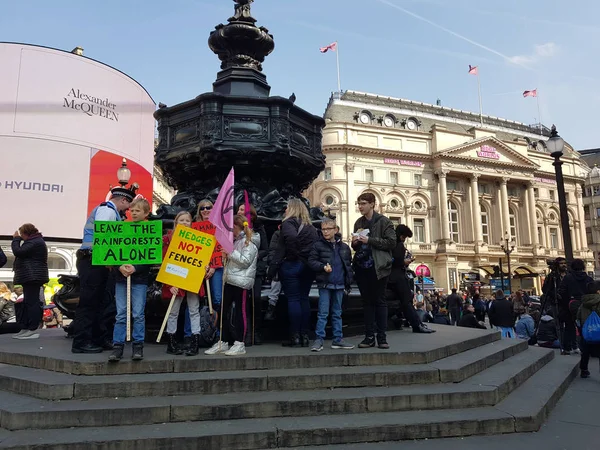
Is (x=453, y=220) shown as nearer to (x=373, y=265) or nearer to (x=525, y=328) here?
(x=525, y=328)

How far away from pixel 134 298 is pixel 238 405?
5.53ft

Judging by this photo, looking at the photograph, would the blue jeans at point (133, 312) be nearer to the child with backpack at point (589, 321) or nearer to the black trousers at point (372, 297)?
the black trousers at point (372, 297)

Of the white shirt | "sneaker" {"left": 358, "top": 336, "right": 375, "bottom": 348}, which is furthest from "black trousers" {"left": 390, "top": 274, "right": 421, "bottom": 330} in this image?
the white shirt

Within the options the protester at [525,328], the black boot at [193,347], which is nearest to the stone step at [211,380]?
the black boot at [193,347]

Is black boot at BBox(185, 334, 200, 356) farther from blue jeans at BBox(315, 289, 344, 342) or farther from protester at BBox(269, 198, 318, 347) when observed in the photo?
blue jeans at BBox(315, 289, 344, 342)

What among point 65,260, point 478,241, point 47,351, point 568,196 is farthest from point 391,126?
point 47,351

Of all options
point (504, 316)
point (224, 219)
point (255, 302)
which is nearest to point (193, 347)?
point (255, 302)

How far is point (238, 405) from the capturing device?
12.6 ft

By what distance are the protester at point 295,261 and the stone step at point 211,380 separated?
3.13 ft

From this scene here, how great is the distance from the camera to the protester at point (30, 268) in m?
7.00

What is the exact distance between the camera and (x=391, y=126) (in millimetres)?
53875

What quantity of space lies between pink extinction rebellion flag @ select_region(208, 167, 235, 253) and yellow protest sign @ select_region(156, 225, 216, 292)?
0.12 m

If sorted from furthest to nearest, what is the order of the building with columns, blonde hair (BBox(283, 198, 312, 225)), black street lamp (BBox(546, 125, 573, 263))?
the building with columns < black street lamp (BBox(546, 125, 573, 263)) < blonde hair (BBox(283, 198, 312, 225))

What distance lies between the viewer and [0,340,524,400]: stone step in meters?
4.02
